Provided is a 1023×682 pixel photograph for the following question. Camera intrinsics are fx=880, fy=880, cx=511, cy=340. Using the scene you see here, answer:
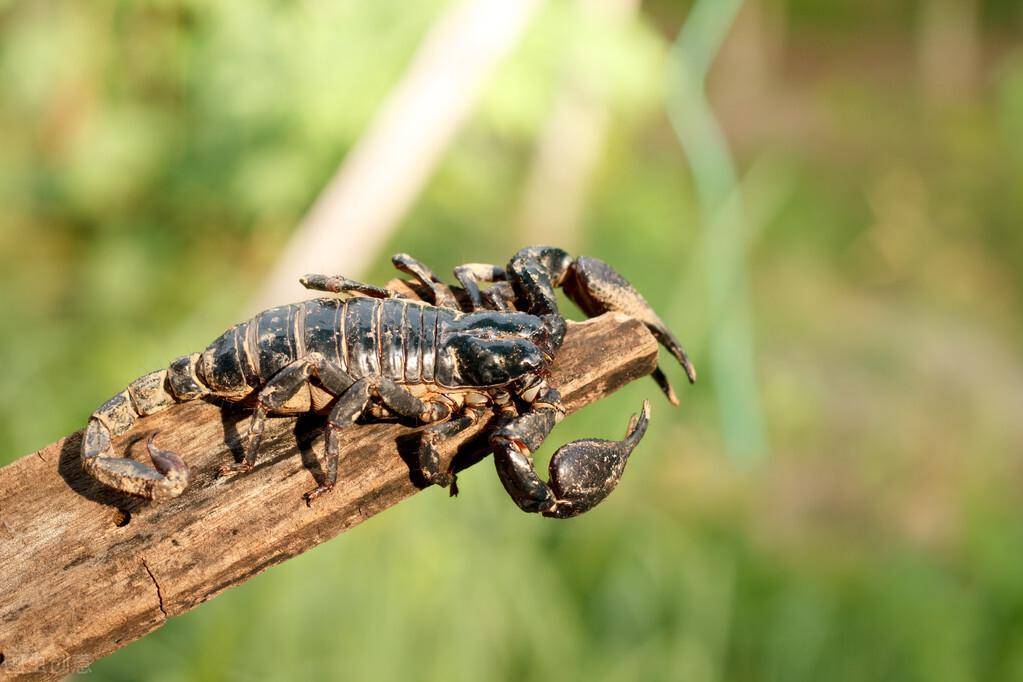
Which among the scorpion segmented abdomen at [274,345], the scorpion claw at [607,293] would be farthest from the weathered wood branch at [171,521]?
the scorpion claw at [607,293]

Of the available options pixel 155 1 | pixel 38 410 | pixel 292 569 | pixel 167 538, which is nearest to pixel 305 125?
pixel 155 1

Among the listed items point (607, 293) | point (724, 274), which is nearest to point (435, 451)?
point (607, 293)

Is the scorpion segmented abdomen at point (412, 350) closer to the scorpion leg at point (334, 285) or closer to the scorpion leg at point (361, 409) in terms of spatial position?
the scorpion leg at point (361, 409)

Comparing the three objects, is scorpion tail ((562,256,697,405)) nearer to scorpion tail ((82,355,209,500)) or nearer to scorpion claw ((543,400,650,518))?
scorpion claw ((543,400,650,518))

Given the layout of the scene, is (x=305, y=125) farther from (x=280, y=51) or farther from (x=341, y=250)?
(x=341, y=250)

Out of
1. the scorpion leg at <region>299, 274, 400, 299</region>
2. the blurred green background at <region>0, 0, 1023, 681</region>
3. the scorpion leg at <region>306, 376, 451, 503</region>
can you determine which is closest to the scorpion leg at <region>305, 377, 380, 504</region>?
the scorpion leg at <region>306, 376, 451, 503</region>

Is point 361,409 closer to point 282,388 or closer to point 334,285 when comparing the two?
point 282,388
